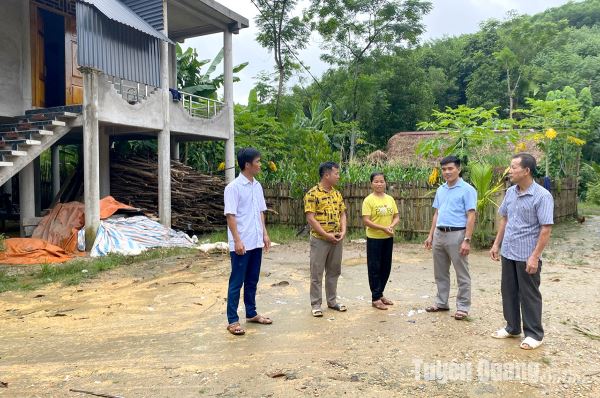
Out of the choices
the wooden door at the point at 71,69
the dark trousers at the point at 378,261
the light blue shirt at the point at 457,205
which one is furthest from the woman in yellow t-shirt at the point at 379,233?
the wooden door at the point at 71,69

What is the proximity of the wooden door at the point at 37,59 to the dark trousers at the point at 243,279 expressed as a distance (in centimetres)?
819

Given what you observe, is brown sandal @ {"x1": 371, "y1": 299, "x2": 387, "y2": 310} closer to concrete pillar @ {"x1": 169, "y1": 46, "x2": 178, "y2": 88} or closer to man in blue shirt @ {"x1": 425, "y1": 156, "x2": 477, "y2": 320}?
man in blue shirt @ {"x1": 425, "y1": 156, "x2": 477, "y2": 320}

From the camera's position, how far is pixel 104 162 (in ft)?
38.4

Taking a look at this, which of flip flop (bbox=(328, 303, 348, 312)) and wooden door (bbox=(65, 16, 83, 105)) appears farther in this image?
wooden door (bbox=(65, 16, 83, 105))

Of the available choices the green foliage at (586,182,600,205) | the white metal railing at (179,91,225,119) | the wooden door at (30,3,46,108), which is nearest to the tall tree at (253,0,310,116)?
the white metal railing at (179,91,225,119)

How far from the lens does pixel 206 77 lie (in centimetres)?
1592

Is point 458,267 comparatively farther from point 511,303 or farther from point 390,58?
point 390,58

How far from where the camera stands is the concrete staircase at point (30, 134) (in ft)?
27.5

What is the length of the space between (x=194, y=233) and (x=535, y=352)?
1006 cm

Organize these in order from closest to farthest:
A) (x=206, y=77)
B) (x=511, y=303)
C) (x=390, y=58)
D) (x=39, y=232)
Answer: (x=511, y=303), (x=39, y=232), (x=206, y=77), (x=390, y=58)

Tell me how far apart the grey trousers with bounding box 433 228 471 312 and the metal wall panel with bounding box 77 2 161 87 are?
7385 mm

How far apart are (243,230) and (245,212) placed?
173 mm

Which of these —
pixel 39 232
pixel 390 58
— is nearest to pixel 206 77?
pixel 39 232

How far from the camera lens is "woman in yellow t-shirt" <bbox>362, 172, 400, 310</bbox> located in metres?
5.12
